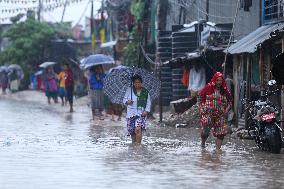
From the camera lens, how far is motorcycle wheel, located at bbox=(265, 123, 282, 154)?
14344 mm

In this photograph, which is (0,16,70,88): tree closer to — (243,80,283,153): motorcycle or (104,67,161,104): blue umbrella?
(104,67,161,104): blue umbrella

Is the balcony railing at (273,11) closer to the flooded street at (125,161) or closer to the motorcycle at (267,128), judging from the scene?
the flooded street at (125,161)

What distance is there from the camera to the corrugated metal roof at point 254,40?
1800 centimetres

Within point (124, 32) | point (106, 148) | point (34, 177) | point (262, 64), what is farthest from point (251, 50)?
point (124, 32)

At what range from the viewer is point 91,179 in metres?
10.6

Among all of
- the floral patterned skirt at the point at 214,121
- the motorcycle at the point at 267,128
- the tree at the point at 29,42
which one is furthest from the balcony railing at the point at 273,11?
the tree at the point at 29,42

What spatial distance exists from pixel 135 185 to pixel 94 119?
15.2 meters

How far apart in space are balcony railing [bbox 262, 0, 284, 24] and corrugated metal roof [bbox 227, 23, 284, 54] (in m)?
0.19

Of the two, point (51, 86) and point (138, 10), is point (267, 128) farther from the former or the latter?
point (51, 86)

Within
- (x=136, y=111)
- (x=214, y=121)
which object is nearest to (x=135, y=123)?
(x=136, y=111)

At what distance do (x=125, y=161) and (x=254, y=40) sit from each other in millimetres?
7023

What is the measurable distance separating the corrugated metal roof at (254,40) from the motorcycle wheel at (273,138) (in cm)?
349

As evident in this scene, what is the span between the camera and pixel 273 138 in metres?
14.4

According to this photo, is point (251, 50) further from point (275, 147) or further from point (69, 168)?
point (69, 168)
